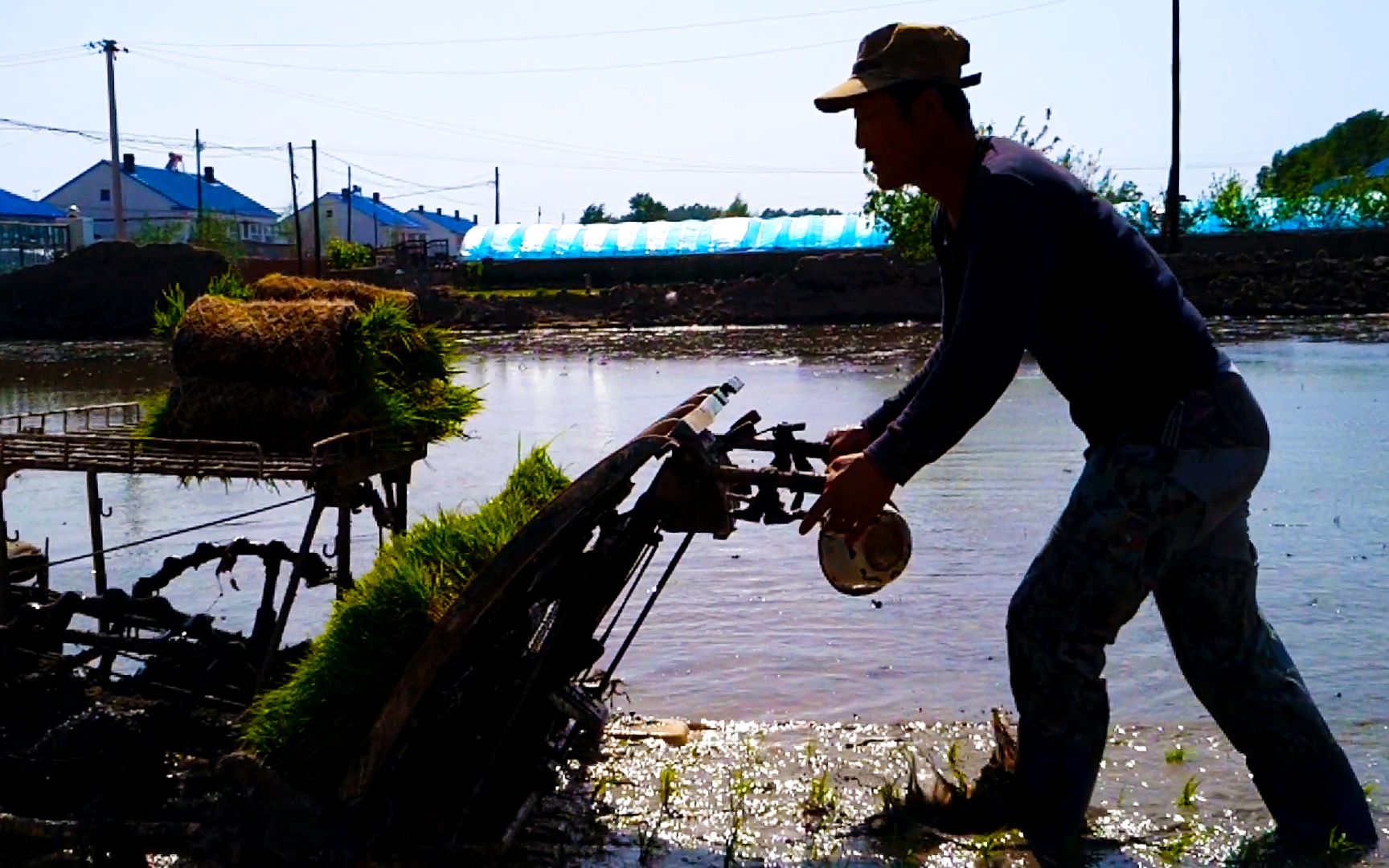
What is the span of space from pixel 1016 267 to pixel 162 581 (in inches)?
142

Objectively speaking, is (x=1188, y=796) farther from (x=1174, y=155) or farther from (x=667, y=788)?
(x=1174, y=155)

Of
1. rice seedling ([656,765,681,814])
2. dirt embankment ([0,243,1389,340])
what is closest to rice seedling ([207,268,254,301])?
rice seedling ([656,765,681,814])

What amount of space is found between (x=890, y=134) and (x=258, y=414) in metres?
3.18

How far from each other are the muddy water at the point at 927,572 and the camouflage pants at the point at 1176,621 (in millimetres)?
630

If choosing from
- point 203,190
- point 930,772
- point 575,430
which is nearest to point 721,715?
point 930,772

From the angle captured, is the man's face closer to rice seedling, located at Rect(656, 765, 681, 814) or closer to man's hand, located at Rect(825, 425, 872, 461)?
man's hand, located at Rect(825, 425, 872, 461)

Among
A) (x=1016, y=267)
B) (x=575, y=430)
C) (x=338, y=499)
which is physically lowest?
(x=575, y=430)

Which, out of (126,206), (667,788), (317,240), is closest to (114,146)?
(317,240)

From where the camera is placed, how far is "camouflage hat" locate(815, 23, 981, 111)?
3758 millimetres

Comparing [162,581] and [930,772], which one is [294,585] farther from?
[930,772]

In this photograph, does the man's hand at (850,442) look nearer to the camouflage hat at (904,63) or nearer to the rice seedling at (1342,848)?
the camouflage hat at (904,63)

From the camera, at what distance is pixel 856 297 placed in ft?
140

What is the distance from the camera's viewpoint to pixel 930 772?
527 cm

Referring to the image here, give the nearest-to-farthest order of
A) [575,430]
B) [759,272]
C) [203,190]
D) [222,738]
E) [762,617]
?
[222,738] < [762,617] < [575,430] < [759,272] < [203,190]
